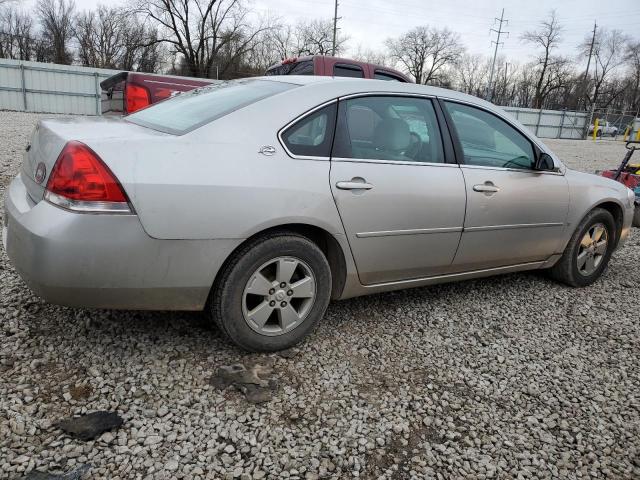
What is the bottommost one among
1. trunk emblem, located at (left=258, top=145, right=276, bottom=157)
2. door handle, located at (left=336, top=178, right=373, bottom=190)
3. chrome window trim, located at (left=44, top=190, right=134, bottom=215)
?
chrome window trim, located at (left=44, top=190, right=134, bottom=215)

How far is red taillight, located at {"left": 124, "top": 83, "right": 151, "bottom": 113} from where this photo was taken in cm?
652

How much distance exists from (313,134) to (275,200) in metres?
0.48

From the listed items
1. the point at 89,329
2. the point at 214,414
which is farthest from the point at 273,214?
the point at 89,329

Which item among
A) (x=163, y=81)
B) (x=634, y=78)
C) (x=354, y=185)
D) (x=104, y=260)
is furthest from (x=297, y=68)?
(x=634, y=78)

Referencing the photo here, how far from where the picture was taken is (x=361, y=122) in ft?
9.48

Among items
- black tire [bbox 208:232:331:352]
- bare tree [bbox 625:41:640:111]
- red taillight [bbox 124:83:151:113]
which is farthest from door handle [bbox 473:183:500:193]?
bare tree [bbox 625:41:640:111]

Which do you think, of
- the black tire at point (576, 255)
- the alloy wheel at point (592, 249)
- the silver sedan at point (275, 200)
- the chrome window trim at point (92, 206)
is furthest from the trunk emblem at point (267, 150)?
the alloy wheel at point (592, 249)

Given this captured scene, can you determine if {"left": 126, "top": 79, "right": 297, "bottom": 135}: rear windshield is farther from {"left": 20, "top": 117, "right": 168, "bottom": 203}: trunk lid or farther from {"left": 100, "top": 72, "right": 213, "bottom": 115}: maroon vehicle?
{"left": 100, "top": 72, "right": 213, "bottom": 115}: maroon vehicle

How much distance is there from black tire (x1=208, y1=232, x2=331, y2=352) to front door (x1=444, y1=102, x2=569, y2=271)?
44.9 inches

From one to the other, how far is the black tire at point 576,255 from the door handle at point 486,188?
1190 mm

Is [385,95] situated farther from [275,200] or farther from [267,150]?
[275,200]

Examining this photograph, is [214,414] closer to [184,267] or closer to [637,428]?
[184,267]

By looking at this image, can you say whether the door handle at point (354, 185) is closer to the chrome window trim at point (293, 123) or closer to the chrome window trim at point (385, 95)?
the chrome window trim at point (293, 123)

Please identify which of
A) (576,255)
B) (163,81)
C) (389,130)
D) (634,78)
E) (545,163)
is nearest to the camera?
(389,130)
